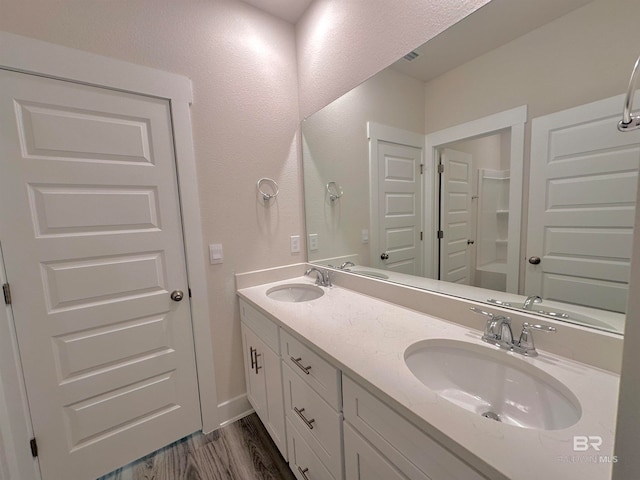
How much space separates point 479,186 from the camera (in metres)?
1.05

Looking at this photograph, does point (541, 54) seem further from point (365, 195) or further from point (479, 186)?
point (365, 195)

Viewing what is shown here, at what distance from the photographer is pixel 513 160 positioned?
93 cm

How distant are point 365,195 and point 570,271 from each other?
993 mm

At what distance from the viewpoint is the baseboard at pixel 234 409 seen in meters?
1.70

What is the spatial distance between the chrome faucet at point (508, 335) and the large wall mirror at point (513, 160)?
9 centimetres

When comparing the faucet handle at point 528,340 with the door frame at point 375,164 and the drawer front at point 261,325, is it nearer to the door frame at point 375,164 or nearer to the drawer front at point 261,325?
the door frame at point 375,164

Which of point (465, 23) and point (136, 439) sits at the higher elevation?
point (465, 23)

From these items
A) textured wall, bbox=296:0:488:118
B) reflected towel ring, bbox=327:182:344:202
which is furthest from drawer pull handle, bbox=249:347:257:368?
textured wall, bbox=296:0:488:118

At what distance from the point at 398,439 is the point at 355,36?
1795 millimetres

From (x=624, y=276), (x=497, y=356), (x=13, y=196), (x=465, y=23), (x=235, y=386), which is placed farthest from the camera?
(x=235, y=386)

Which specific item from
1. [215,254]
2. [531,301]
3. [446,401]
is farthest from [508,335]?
[215,254]

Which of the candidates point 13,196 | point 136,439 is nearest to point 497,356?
point 136,439

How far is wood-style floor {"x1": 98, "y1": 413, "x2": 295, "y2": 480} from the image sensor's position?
1.37 metres

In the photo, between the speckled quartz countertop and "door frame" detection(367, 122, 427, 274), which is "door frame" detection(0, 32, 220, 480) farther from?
"door frame" detection(367, 122, 427, 274)
